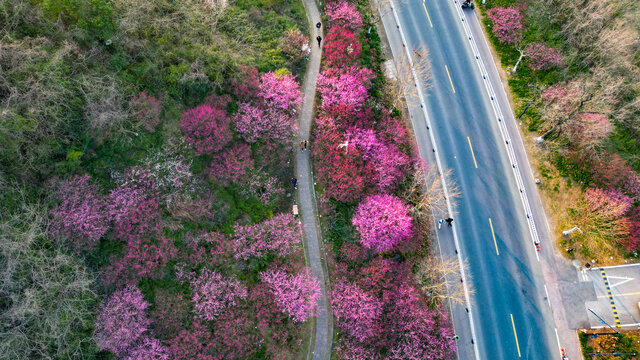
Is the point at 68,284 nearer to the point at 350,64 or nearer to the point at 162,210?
the point at 162,210

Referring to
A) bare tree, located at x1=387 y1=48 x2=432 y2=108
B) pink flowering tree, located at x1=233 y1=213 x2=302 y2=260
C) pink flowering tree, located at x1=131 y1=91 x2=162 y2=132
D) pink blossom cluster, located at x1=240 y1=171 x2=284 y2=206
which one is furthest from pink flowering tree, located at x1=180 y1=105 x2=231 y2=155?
bare tree, located at x1=387 y1=48 x2=432 y2=108

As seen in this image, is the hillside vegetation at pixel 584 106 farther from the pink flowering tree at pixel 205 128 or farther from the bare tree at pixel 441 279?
the pink flowering tree at pixel 205 128

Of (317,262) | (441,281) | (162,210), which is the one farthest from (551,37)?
(162,210)

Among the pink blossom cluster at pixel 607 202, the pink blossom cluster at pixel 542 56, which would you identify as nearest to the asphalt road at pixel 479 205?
the pink blossom cluster at pixel 542 56

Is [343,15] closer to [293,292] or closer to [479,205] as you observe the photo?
[479,205]

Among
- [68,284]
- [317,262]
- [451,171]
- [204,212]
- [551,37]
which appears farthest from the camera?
[551,37]

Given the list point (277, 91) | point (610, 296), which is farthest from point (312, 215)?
point (610, 296)

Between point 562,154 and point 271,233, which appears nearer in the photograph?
point 271,233
